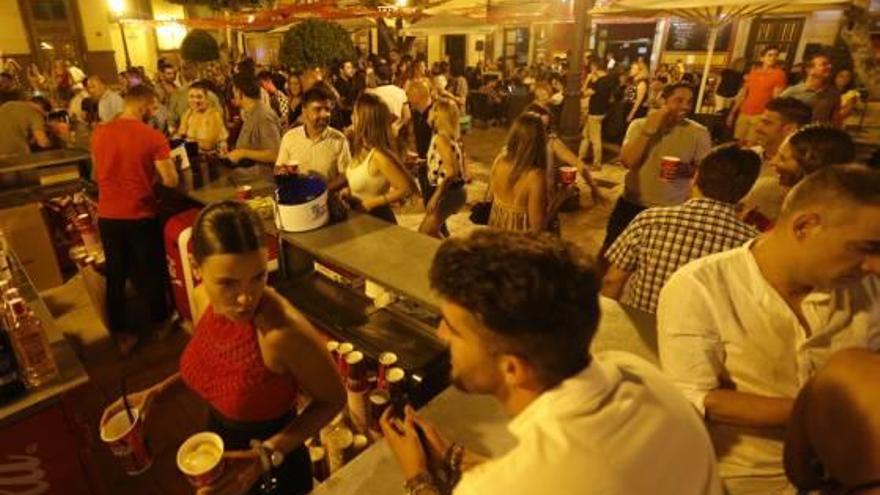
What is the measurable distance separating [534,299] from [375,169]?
126 inches

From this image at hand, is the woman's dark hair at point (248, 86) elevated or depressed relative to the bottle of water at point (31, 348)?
elevated

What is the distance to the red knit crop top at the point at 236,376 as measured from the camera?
1826mm

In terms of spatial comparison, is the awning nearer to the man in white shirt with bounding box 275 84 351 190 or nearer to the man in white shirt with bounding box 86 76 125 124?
the man in white shirt with bounding box 86 76 125 124

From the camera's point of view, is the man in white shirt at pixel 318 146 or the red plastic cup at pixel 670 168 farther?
the man in white shirt at pixel 318 146

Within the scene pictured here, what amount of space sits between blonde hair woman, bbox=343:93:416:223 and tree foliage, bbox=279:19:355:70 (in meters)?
11.4

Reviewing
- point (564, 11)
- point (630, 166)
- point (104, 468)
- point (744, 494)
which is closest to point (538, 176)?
point (630, 166)

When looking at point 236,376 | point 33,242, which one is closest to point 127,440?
point 236,376

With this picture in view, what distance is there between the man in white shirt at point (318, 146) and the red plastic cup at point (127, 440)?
2.59 m

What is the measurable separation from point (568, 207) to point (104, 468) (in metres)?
6.11

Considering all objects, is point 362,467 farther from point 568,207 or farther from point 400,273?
point 568,207

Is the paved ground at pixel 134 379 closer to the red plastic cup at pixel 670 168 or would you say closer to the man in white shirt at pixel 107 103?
the red plastic cup at pixel 670 168

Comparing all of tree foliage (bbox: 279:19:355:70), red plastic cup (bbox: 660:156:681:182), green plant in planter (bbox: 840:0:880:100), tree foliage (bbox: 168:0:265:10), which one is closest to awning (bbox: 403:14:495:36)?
tree foliage (bbox: 279:19:355:70)

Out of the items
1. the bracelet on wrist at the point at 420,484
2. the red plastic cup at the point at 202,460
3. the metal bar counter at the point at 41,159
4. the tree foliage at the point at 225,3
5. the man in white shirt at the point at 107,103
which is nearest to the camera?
the bracelet on wrist at the point at 420,484

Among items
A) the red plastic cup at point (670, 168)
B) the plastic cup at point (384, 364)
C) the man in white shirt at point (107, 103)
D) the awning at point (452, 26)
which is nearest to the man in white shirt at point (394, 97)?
the man in white shirt at point (107, 103)
